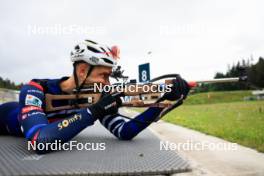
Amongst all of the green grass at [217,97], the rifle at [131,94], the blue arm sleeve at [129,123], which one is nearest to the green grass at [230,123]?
the rifle at [131,94]

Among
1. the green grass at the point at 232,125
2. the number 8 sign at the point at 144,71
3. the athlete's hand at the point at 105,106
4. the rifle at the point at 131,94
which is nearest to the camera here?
the athlete's hand at the point at 105,106

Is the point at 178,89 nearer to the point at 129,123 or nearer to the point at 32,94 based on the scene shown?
the point at 129,123

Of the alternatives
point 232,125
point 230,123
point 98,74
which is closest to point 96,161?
point 98,74

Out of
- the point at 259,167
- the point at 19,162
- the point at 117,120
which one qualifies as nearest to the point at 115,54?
the point at 117,120

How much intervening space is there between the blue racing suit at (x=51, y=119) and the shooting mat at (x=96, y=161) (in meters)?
0.23

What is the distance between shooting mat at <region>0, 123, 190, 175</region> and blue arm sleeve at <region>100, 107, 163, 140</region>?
0.22m

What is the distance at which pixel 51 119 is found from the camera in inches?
197

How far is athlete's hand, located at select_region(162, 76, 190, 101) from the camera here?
174 inches

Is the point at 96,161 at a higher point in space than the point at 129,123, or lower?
lower

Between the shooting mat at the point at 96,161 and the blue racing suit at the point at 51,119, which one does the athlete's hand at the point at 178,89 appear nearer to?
the blue racing suit at the point at 51,119

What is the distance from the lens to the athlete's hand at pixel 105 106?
13.9 feet

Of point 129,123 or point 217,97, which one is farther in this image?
point 217,97

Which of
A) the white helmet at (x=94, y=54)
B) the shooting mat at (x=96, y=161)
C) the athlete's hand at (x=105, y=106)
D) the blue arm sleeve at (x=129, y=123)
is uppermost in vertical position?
the white helmet at (x=94, y=54)

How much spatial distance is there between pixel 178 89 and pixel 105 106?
Result: 0.88 m
